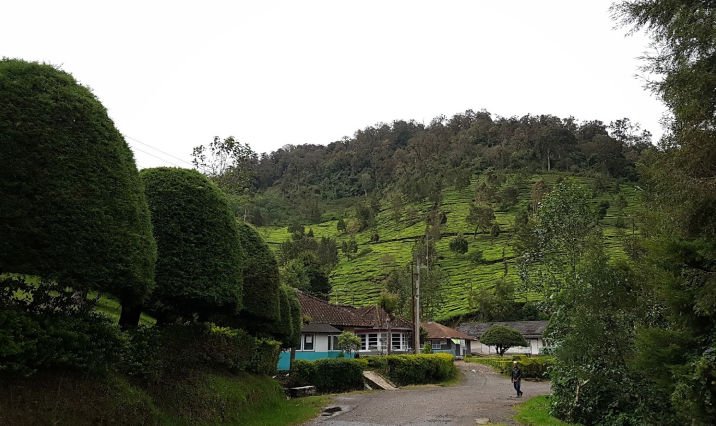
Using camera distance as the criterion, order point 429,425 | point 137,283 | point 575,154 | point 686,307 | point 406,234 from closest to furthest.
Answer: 1. point 137,283
2. point 686,307
3. point 429,425
4. point 406,234
5. point 575,154

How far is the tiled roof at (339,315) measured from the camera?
4094cm

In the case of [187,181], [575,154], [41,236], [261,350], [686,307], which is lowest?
[261,350]

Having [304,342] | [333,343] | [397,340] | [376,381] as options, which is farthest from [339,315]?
[376,381]

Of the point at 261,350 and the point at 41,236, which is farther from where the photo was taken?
the point at 261,350

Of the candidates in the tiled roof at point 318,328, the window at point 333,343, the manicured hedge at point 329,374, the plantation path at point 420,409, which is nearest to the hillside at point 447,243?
the window at point 333,343

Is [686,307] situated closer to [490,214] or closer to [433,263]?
[433,263]

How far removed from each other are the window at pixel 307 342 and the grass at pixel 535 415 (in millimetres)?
19464

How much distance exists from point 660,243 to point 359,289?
6905 centimetres

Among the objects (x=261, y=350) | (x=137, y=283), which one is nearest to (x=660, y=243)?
(x=137, y=283)

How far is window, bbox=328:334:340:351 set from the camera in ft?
126

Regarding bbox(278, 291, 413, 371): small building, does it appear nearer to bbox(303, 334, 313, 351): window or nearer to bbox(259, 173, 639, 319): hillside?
bbox(303, 334, 313, 351): window

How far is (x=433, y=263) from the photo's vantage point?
81188 millimetres

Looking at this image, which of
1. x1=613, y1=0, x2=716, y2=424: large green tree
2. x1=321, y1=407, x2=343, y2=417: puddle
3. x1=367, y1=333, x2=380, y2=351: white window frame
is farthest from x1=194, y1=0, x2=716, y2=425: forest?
x1=367, y1=333, x2=380, y2=351: white window frame

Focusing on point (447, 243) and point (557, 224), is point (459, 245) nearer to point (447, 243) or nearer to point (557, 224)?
point (447, 243)
